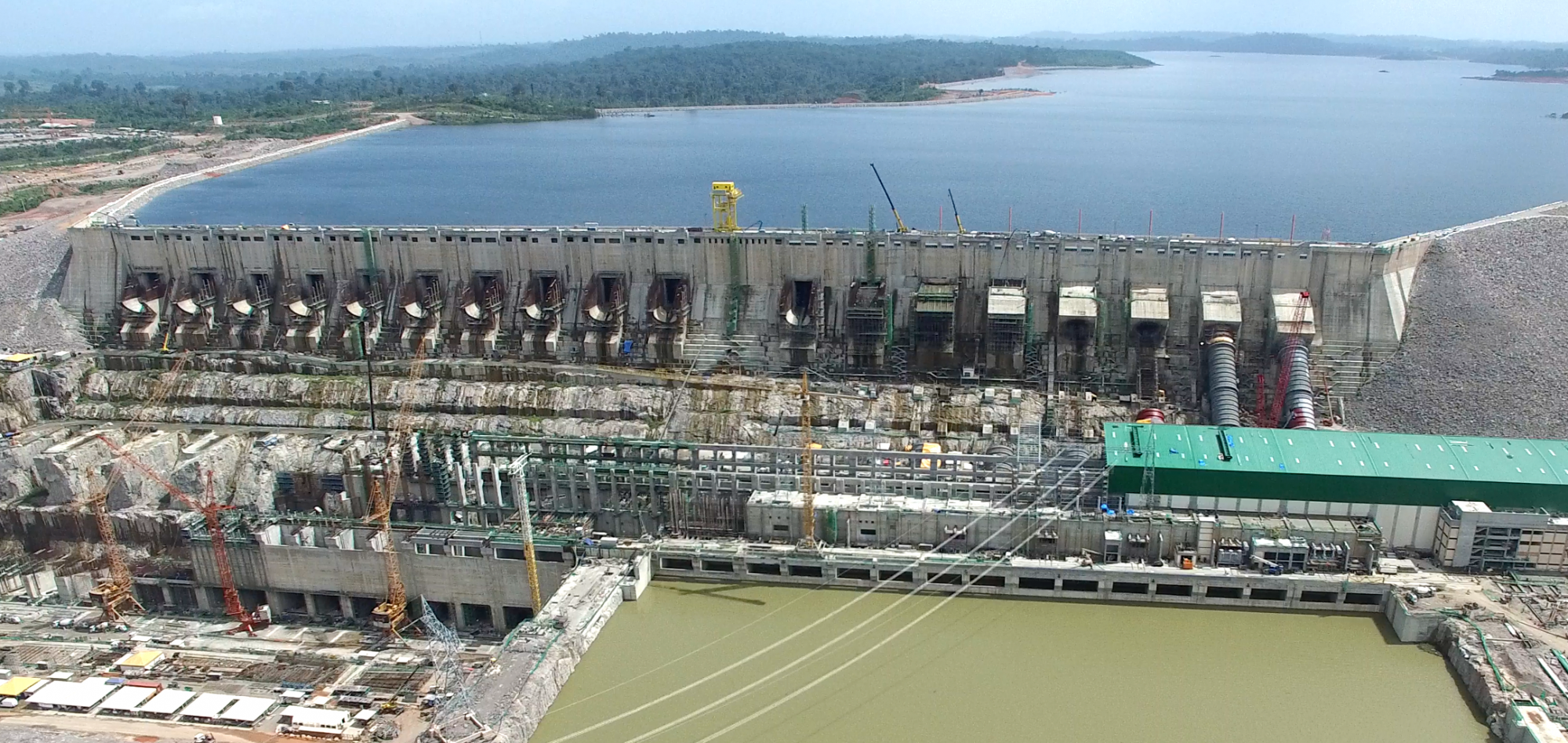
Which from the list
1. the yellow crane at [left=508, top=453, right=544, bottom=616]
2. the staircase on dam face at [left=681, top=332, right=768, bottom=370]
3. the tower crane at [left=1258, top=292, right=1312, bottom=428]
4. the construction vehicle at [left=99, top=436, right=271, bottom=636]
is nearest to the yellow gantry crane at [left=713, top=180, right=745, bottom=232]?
the staircase on dam face at [left=681, top=332, right=768, bottom=370]

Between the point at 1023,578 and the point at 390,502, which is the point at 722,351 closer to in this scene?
the point at 390,502

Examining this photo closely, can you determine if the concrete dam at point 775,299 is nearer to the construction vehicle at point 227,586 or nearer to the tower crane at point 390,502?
the tower crane at point 390,502

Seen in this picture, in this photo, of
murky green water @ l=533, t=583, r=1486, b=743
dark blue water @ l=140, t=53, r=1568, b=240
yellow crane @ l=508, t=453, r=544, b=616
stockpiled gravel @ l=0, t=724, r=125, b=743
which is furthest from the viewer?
dark blue water @ l=140, t=53, r=1568, b=240

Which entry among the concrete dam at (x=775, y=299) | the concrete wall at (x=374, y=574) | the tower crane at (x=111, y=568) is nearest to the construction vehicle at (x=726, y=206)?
the concrete dam at (x=775, y=299)

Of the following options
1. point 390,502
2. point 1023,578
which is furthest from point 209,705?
Answer: point 1023,578

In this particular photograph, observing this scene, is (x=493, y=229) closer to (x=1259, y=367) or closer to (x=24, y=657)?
(x=24, y=657)

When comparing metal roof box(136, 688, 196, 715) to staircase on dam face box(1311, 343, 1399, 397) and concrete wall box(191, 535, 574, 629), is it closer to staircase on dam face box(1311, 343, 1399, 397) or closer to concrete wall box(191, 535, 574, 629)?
concrete wall box(191, 535, 574, 629)
